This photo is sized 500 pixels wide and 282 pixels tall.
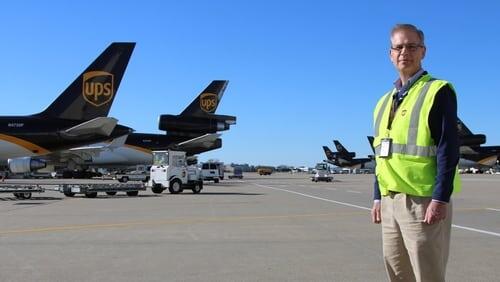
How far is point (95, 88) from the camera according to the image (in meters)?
25.8

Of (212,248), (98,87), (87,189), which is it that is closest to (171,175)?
(87,189)

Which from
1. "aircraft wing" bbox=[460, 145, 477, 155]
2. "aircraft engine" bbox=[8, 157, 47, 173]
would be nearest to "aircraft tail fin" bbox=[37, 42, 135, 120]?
"aircraft engine" bbox=[8, 157, 47, 173]

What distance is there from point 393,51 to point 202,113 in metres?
45.6

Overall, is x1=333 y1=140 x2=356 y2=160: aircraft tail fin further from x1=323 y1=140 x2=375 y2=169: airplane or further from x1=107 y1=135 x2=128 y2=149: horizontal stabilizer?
x1=107 y1=135 x2=128 y2=149: horizontal stabilizer

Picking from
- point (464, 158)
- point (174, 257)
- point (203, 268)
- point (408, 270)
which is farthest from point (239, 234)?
point (464, 158)

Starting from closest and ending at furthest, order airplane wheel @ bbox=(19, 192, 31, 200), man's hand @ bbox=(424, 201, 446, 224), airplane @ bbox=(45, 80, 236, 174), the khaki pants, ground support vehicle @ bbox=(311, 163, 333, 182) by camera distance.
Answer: man's hand @ bbox=(424, 201, 446, 224)
the khaki pants
airplane wheel @ bbox=(19, 192, 31, 200)
airplane @ bbox=(45, 80, 236, 174)
ground support vehicle @ bbox=(311, 163, 333, 182)

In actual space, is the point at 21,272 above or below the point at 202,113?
below

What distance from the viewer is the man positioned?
3.74m

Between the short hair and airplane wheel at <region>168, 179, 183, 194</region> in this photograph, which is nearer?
the short hair

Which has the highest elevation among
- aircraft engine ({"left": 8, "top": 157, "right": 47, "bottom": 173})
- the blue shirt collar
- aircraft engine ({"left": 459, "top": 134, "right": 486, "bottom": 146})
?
aircraft engine ({"left": 459, "top": 134, "right": 486, "bottom": 146})

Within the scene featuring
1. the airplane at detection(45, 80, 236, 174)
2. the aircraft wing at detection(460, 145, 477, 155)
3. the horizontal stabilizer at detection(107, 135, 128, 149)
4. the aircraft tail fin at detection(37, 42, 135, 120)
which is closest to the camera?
the aircraft tail fin at detection(37, 42, 135, 120)

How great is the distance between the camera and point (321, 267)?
7.80 m

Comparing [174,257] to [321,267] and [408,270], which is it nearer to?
[321,267]

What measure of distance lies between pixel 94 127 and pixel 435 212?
75.7 feet
